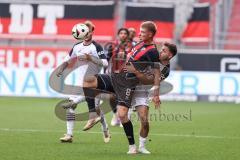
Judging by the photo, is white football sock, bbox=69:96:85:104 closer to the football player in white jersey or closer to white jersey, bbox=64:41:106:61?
the football player in white jersey

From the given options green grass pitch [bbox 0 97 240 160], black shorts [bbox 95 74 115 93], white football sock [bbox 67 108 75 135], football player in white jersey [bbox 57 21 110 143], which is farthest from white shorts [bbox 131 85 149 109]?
black shorts [bbox 95 74 115 93]

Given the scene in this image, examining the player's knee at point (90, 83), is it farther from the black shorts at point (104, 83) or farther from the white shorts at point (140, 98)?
the white shorts at point (140, 98)

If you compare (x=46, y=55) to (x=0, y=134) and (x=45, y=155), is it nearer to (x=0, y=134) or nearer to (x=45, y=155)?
(x=0, y=134)

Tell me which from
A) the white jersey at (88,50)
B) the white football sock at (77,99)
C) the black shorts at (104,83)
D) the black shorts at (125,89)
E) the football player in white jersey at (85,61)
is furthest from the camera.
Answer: the black shorts at (104,83)

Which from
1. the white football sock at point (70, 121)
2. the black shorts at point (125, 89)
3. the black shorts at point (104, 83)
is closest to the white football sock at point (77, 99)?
the white football sock at point (70, 121)

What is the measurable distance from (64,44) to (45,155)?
67.4 feet

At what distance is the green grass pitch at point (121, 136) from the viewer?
1241 cm

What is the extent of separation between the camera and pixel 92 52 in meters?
14.7

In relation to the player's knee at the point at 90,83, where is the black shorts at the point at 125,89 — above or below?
above

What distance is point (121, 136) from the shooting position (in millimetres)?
15945

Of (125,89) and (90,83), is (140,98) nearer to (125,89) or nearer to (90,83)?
(125,89)

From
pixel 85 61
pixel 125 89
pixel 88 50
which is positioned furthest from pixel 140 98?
pixel 85 61

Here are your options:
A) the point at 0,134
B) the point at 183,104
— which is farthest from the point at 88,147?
A: the point at 183,104

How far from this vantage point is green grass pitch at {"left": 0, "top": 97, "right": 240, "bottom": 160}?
12406 millimetres
